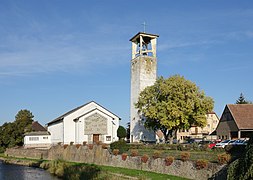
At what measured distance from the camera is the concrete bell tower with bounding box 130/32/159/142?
185 feet

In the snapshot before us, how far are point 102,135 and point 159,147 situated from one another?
71.6ft

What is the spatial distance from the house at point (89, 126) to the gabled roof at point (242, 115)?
20330 mm

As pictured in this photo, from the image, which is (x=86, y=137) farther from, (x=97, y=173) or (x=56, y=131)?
(x=97, y=173)

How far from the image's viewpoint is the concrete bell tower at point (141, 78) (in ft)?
185

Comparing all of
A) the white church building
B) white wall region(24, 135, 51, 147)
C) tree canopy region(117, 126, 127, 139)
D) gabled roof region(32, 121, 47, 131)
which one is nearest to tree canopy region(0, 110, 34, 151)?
gabled roof region(32, 121, 47, 131)

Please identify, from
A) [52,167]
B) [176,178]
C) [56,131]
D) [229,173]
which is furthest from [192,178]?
[56,131]

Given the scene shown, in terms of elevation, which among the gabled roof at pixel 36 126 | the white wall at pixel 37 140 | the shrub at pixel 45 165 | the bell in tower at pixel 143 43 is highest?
the bell in tower at pixel 143 43

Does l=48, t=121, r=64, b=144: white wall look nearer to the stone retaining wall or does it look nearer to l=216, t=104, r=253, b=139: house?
the stone retaining wall

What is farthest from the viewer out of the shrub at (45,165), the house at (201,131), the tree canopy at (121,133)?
the house at (201,131)

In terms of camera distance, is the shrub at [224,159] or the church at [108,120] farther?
the church at [108,120]

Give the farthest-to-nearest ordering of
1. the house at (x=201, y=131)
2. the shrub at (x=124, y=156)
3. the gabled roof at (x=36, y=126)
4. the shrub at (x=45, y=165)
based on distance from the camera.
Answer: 1. the house at (x=201, y=131)
2. the gabled roof at (x=36, y=126)
3. the shrub at (x=45, y=165)
4. the shrub at (x=124, y=156)

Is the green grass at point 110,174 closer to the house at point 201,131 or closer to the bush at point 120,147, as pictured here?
the bush at point 120,147

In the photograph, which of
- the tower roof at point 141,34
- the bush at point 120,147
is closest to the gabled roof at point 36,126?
the tower roof at point 141,34

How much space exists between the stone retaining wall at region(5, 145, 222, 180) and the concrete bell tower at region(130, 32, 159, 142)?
56.7 feet
